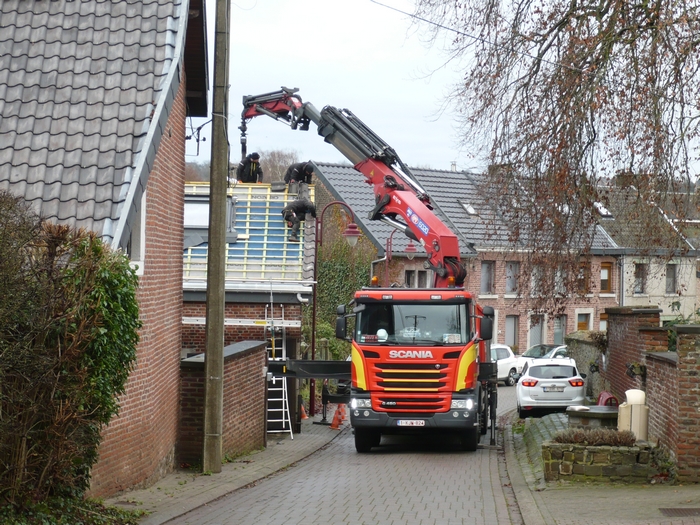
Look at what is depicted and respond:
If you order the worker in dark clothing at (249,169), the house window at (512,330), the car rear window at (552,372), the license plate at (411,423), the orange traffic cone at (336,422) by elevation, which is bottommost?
the orange traffic cone at (336,422)

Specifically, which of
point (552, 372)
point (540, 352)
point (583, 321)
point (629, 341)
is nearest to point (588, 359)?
point (552, 372)

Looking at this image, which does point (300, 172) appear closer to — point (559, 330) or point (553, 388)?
point (553, 388)

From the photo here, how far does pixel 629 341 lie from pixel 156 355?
1167cm

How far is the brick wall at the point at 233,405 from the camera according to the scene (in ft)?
53.3

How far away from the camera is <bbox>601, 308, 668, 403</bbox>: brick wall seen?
19.4 metres

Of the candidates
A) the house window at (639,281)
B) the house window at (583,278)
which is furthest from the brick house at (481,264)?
the house window at (583,278)

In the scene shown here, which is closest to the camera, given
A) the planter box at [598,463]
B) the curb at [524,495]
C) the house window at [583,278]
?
the curb at [524,495]

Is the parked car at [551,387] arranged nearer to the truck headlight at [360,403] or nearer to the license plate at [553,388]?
the license plate at [553,388]

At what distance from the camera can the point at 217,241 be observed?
14.7 metres

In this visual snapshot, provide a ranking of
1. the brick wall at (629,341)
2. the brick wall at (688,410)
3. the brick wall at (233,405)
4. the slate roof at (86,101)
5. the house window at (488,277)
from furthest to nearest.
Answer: the house window at (488,277) < the brick wall at (629,341) < the brick wall at (233,405) < the brick wall at (688,410) < the slate roof at (86,101)

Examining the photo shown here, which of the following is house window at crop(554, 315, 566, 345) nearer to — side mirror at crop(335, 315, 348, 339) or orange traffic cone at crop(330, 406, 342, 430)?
orange traffic cone at crop(330, 406, 342, 430)

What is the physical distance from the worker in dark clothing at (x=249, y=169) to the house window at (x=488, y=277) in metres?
17.2

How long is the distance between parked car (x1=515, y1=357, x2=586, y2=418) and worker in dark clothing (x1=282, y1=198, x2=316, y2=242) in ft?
25.9

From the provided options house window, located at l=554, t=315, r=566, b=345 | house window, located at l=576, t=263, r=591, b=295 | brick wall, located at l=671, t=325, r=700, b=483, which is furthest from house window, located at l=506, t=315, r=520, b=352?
brick wall, located at l=671, t=325, r=700, b=483
